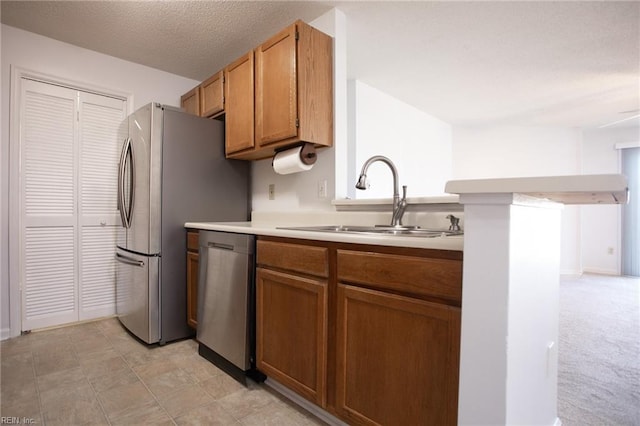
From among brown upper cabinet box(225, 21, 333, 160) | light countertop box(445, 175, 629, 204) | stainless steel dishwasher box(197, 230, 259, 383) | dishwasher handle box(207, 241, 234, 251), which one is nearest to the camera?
light countertop box(445, 175, 629, 204)

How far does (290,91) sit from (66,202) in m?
2.05

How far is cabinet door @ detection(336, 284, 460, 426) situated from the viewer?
96cm

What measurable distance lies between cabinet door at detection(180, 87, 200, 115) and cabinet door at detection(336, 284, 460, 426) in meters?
2.37

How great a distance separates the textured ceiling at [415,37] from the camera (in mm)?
2117

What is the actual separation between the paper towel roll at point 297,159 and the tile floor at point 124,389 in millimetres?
1282

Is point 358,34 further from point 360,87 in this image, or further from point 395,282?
point 395,282

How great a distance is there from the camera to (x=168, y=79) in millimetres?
3084

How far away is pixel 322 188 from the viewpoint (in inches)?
86.0

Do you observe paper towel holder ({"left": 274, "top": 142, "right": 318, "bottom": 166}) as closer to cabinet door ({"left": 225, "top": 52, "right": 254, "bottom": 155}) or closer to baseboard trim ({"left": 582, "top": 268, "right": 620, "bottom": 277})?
cabinet door ({"left": 225, "top": 52, "right": 254, "bottom": 155})

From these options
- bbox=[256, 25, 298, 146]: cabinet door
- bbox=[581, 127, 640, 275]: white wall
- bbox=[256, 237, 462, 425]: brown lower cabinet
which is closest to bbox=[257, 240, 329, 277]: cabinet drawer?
bbox=[256, 237, 462, 425]: brown lower cabinet

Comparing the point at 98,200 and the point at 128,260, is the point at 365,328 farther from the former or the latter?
the point at 98,200

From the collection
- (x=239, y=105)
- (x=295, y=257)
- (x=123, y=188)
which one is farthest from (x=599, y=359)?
(x=123, y=188)

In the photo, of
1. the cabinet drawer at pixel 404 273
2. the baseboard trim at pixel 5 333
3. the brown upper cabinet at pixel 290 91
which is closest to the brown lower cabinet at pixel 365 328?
the cabinet drawer at pixel 404 273

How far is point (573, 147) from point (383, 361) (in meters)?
5.54
